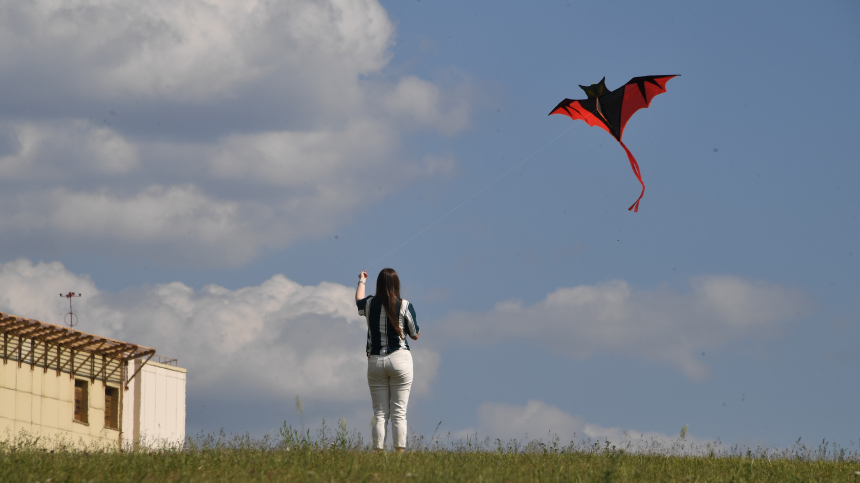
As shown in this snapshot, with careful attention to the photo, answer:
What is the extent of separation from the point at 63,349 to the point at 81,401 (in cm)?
278

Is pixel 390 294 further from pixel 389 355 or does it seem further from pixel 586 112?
pixel 586 112

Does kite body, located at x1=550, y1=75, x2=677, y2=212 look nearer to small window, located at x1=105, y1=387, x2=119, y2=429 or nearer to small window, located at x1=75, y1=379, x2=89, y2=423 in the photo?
small window, located at x1=75, y1=379, x2=89, y2=423

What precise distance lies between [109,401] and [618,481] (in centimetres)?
3522

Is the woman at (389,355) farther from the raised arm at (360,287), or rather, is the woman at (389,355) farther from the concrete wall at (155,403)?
the concrete wall at (155,403)

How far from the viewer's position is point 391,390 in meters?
8.23

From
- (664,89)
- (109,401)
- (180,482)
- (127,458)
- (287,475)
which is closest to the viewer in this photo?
(180,482)

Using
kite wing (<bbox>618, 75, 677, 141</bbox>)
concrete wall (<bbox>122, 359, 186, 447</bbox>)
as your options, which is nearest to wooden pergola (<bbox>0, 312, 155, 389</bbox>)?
concrete wall (<bbox>122, 359, 186, 447</bbox>)

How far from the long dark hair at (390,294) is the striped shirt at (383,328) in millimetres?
43

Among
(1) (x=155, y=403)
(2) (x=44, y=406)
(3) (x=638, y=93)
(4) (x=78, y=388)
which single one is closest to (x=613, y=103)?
(3) (x=638, y=93)

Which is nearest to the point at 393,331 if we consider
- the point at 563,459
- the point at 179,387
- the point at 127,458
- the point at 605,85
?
the point at 563,459

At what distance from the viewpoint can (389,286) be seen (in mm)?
8180

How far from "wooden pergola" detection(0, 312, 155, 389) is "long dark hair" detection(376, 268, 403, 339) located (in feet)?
79.6

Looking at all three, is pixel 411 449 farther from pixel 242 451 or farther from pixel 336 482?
pixel 336 482

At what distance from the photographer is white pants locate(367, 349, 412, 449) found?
808 cm
